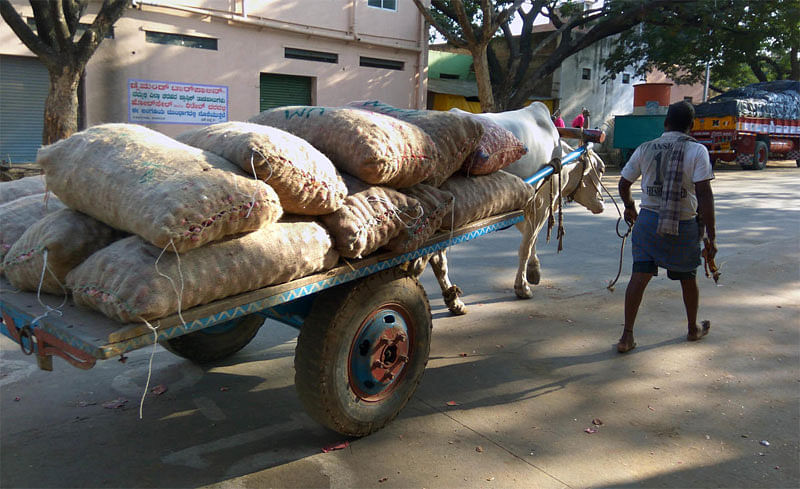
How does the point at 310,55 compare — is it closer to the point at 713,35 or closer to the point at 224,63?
the point at 224,63

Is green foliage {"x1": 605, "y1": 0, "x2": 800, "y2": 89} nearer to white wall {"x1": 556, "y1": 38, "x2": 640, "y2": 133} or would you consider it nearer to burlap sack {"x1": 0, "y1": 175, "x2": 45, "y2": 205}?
white wall {"x1": 556, "y1": 38, "x2": 640, "y2": 133}

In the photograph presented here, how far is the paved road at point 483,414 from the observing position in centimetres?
276

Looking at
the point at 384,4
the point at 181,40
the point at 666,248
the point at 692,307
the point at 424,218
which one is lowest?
the point at 692,307

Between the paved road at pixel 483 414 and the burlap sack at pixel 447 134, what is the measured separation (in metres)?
1.34

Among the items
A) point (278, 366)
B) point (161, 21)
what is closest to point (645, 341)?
point (278, 366)

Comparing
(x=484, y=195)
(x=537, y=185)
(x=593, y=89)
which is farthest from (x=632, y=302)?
(x=593, y=89)

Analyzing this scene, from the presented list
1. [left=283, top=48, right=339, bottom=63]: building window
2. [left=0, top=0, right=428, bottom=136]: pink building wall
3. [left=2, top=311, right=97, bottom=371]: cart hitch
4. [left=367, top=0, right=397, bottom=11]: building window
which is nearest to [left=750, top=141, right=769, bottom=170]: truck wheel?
[left=0, top=0, right=428, bottom=136]: pink building wall

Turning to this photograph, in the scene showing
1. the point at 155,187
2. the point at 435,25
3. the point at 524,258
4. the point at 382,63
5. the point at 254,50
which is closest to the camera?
the point at 155,187

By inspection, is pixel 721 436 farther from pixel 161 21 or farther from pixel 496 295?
pixel 161 21

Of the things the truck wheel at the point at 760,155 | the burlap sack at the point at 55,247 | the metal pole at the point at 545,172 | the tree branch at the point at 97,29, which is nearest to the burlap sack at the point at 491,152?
the metal pole at the point at 545,172

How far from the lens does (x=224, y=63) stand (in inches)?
532

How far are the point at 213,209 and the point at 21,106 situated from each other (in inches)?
456

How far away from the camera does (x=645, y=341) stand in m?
4.48

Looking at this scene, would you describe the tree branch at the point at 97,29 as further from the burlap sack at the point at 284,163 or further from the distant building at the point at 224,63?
the burlap sack at the point at 284,163
